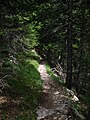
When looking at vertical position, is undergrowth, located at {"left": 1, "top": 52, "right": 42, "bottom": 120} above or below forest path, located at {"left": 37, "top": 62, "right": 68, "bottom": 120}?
above

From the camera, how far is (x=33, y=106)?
12203mm

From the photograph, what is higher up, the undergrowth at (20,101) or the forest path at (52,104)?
the undergrowth at (20,101)

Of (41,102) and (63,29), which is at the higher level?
(63,29)

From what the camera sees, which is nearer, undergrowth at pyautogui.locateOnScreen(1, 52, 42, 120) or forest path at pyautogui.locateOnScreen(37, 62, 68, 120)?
undergrowth at pyautogui.locateOnScreen(1, 52, 42, 120)

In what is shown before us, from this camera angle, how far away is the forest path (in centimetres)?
1168

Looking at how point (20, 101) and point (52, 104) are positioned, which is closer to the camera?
point (20, 101)

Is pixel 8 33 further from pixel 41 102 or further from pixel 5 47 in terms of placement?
pixel 41 102

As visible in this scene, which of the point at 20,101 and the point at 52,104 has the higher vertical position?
the point at 20,101

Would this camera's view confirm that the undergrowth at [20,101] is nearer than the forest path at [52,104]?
Yes

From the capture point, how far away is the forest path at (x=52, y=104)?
38.3 ft

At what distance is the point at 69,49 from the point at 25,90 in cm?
647

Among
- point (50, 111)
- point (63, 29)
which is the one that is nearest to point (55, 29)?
point (63, 29)

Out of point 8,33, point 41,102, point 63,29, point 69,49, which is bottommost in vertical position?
point 41,102

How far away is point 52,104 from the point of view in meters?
13.7
